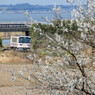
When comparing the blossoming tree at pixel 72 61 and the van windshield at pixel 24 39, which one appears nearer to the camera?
the blossoming tree at pixel 72 61

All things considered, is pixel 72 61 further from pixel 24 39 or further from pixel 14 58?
pixel 24 39

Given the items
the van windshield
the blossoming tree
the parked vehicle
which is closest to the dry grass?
the blossoming tree

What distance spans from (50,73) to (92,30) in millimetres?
911

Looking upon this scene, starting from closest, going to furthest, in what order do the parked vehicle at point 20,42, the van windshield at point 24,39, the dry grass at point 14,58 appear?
the dry grass at point 14,58 → the parked vehicle at point 20,42 → the van windshield at point 24,39

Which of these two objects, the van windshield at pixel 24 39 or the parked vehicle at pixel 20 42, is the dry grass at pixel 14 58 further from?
the van windshield at pixel 24 39

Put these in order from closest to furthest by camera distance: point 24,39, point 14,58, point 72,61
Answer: point 72,61
point 14,58
point 24,39

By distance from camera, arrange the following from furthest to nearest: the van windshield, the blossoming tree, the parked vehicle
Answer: the van windshield
the parked vehicle
the blossoming tree

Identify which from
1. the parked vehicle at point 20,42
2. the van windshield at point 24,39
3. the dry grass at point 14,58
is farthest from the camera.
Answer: the van windshield at point 24,39

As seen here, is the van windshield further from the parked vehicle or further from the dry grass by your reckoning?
the dry grass

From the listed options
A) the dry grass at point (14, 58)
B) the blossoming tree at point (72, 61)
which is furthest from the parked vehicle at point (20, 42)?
the blossoming tree at point (72, 61)

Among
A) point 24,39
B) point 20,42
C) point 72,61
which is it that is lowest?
point 20,42

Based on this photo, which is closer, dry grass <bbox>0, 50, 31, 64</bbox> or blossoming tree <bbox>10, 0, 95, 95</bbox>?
blossoming tree <bbox>10, 0, 95, 95</bbox>

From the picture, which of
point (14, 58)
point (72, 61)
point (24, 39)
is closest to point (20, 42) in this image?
point (24, 39)

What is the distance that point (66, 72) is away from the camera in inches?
186
